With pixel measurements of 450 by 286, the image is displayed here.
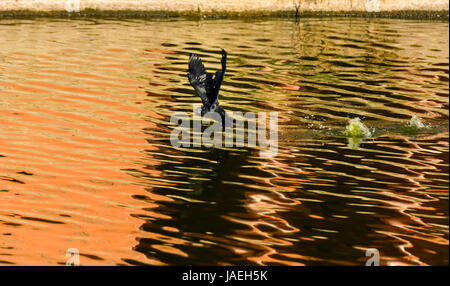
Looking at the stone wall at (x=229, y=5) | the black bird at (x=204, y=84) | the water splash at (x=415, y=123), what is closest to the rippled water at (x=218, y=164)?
the water splash at (x=415, y=123)

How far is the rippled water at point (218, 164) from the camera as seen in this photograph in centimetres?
868

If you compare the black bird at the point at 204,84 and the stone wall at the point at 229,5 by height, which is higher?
the stone wall at the point at 229,5

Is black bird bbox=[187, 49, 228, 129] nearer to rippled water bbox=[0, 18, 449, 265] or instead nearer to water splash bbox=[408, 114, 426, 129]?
rippled water bbox=[0, 18, 449, 265]

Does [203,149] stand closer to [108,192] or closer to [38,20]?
[108,192]

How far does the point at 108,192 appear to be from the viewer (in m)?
10.3

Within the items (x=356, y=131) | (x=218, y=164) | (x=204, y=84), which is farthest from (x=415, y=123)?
(x=218, y=164)

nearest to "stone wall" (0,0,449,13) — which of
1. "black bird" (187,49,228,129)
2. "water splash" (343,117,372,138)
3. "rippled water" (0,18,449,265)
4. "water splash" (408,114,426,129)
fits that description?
"rippled water" (0,18,449,265)

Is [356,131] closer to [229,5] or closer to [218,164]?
[218,164]

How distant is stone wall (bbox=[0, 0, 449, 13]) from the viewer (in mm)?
27297

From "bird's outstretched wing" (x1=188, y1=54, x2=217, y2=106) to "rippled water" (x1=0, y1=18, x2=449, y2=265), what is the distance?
851 millimetres

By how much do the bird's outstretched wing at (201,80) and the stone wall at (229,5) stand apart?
1520cm

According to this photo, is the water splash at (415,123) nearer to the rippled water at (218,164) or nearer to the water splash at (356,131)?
the rippled water at (218,164)

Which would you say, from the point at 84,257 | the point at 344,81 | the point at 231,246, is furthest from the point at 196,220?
the point at 344,81

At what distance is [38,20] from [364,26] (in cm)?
1033
